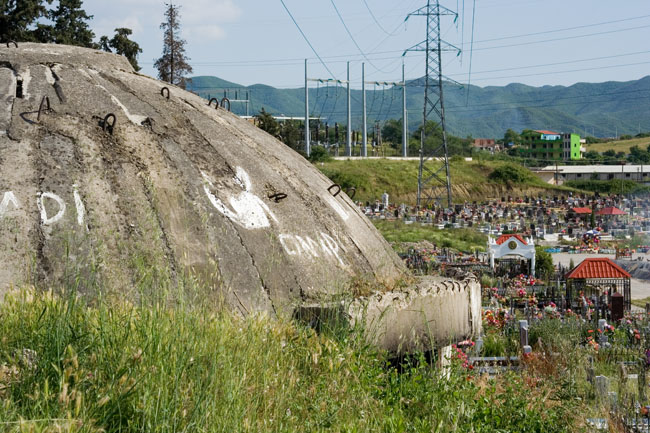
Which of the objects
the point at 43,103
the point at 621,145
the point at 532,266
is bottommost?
the point at 532,266

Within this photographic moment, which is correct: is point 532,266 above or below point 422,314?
below

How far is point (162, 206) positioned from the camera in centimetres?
621

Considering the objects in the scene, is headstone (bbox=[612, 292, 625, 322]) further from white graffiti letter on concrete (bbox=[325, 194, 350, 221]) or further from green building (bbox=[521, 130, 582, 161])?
green building (bbox=[521, 130, 582, 161])

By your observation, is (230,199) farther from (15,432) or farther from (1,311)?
(15,432)

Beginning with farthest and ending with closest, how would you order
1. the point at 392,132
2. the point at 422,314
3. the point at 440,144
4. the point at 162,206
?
the point at 392,132
the point at 440,144
the point at 422,314
the point at 162,206

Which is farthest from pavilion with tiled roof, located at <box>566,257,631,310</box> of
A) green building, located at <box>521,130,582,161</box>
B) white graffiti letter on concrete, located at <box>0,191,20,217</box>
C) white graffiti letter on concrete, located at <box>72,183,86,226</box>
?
green building, located at <box>521,130,582,161</box>

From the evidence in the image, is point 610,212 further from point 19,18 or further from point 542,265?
point 19,18

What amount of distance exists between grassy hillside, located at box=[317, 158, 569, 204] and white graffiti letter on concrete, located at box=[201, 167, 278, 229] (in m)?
62.0

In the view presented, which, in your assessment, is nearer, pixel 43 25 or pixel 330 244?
pixel 330 244

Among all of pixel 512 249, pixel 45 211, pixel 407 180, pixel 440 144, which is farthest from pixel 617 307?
pixel 440 144

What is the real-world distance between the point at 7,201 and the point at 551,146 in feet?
510

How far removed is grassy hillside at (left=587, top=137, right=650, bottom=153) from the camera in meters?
162

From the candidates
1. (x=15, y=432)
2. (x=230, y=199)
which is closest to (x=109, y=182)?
(x=230, y=199)

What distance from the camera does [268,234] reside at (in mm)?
6477
